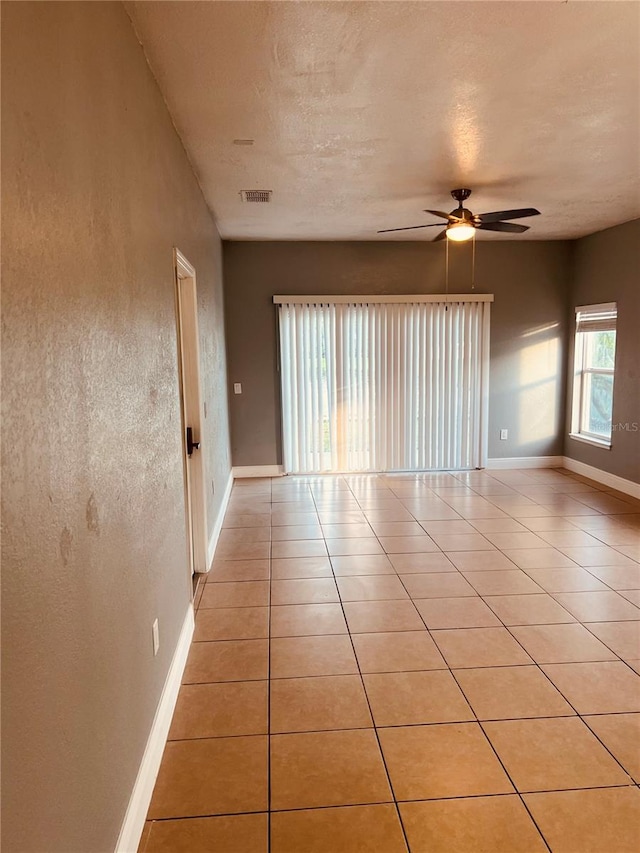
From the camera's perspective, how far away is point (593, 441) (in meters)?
6.20

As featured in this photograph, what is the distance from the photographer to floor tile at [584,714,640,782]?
2029 millimetres

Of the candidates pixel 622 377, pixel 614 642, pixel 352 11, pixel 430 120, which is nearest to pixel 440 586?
pixel 614 642

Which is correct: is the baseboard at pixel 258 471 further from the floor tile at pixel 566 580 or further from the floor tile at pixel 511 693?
the floor tile at pixel 511 693

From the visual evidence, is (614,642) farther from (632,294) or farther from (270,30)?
(632,294)

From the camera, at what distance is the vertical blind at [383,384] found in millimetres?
6309

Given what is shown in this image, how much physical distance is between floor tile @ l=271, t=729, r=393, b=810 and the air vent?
352 cm

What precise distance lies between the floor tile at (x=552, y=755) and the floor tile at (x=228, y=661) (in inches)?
41.6

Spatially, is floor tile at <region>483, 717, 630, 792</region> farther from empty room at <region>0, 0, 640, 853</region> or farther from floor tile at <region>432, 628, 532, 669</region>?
floor tile at <region>432, 628, 532, 669</region>

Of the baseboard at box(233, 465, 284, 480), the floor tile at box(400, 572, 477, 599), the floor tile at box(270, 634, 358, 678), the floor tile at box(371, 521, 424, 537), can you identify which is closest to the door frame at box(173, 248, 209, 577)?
the floor tile at box(270, 634, 358, 678)

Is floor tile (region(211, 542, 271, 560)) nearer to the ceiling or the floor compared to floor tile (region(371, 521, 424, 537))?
nearer to the floor

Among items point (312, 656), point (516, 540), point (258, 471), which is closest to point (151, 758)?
point (312, 656)

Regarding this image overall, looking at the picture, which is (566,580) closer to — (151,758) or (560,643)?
(560,643)

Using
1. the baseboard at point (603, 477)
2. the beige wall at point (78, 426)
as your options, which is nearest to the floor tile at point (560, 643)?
the beige wall at point (78, 426)

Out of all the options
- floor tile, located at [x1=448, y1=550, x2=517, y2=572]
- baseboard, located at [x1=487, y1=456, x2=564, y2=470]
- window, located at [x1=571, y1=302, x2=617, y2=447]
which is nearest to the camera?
floor tile, located at [x1=448, y1=550, x2=517, y2=572]
